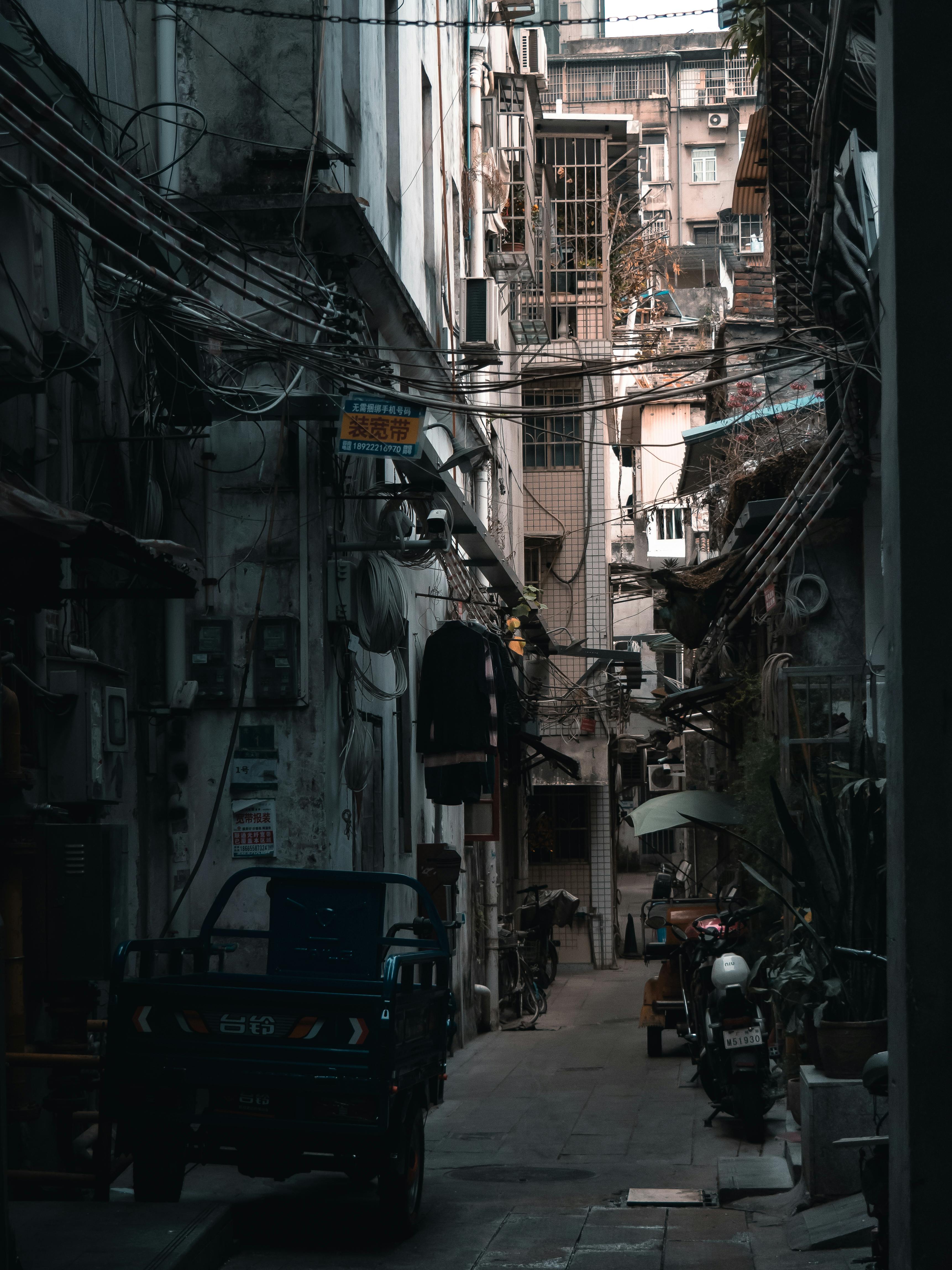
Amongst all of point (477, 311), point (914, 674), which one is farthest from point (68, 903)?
point (477, 311)

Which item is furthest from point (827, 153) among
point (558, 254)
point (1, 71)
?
point (558, 254)

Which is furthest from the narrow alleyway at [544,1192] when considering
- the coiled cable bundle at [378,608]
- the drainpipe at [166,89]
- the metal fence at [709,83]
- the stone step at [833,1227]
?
the metal fence at [709,83]

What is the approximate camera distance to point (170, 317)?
28.5 feet

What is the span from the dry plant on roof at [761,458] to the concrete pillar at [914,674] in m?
8.97

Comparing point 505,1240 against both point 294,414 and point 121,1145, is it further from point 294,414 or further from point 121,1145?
point 294,414

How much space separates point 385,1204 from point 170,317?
531 cm

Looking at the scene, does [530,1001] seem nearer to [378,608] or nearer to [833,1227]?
[378,608]

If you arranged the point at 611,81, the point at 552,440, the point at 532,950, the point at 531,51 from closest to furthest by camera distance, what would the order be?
the point at 532,950 → the point at 552,440 → the point at 531,51 → the point at 611,81

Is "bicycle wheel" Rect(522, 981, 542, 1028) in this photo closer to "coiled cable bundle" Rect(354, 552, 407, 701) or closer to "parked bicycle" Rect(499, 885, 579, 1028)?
"parked bicycle" Rect(499, 885, 579, 1028)

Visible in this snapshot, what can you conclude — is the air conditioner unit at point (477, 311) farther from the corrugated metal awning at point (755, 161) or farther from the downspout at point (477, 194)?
the corrugated metal awning at point (755, 161)

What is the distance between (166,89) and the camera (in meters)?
10.5

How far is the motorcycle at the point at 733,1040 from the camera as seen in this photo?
404 inches

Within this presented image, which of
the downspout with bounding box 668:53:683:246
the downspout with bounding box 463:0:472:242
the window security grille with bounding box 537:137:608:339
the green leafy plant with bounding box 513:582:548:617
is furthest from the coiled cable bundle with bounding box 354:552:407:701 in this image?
the downspout with bounding box 668:53:683:246

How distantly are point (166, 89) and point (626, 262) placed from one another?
2327 centimetres
